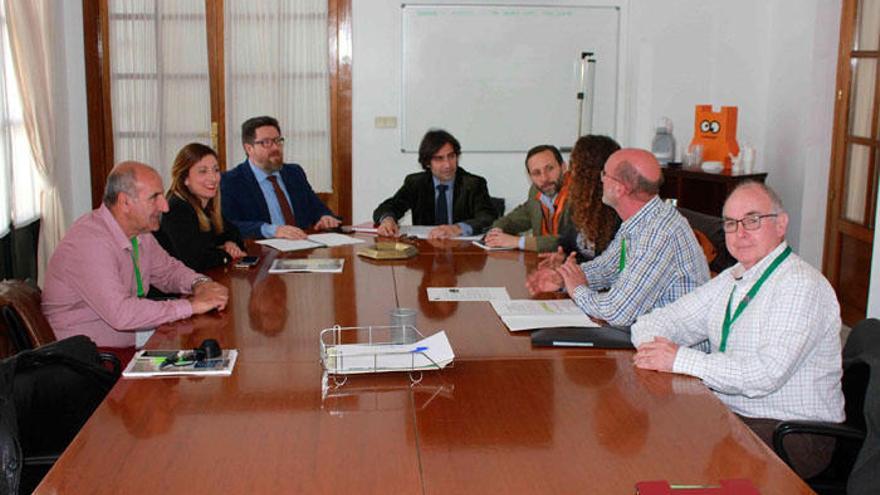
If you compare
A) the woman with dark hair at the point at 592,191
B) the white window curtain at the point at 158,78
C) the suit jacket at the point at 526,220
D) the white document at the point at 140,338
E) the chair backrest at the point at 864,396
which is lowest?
the white document at the point at 140,338

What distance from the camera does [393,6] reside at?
6965mm

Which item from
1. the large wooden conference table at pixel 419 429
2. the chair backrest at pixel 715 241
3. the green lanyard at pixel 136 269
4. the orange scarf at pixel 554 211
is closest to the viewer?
the large wooden conference table at pixel 419 429

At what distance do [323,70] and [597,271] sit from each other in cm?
385

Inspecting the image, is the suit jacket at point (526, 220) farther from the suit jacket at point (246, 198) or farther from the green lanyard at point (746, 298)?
the green lanyard at point (746, 298)

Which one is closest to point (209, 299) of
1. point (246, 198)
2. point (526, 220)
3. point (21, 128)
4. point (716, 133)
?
point (246, 198)

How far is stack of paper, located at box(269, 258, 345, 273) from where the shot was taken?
4.00 metres

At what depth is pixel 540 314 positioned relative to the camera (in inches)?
126

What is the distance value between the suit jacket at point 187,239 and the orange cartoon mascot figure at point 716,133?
12.6 feet

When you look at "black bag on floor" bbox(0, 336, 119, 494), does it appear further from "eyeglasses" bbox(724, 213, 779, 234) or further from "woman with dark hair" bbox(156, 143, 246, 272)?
"eyeglasses" bbox(724, 213, 779, 234)

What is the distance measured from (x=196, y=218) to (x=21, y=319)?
4.28ft

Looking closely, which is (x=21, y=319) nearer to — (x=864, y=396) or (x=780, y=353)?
(x=780, y=353)

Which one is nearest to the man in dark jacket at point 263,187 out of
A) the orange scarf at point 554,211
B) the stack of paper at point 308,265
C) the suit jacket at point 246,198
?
the suit jacket at point 246,198

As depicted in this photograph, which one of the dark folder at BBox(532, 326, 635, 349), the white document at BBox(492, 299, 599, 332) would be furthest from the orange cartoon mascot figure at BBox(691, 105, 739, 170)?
the dark folder at BBox(532, 326, 635, 349)

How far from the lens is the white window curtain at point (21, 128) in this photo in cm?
525
